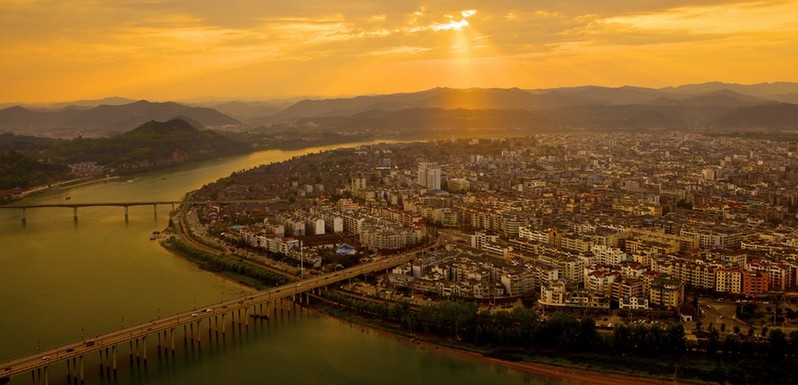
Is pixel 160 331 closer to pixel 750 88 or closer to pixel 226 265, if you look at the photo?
pixel 226 265

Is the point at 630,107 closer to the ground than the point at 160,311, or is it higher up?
higher up

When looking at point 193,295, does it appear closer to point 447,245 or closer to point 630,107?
point 447,245

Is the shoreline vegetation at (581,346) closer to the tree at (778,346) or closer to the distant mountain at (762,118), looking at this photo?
the tree at (778,346)

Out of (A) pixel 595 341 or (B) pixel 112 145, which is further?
(B) pixel 112 145

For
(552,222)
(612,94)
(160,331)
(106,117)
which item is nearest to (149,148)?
(552,222)

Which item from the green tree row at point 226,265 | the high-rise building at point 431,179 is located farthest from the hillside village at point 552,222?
→ the green tree row at point 226,265

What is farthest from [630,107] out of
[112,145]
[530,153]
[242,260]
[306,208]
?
[242,260]
